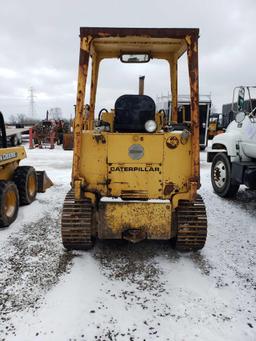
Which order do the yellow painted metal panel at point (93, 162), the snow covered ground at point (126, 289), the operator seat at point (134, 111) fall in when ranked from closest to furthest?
the snow covered ground at point (126, 289)
the yellow painted metal panel at point (93, 162)
the operator seat at point (134, 111)

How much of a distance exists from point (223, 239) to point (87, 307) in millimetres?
2602

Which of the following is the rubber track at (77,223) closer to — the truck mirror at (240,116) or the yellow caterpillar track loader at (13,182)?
the yellow caterpillar track loader at (13,182)

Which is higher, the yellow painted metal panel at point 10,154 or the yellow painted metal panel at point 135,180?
the yellow painted metal panel at point 10,154

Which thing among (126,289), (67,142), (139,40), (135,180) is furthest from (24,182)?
(67,142)

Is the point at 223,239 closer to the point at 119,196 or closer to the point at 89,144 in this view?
the point at 119,196

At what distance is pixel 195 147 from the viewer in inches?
159

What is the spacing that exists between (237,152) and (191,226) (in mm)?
3574

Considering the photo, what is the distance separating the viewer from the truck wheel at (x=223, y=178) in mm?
7441

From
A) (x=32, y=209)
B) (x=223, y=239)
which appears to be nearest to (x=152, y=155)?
(x=223, y=239)

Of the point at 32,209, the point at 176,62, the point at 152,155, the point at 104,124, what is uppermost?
the point at 176,62

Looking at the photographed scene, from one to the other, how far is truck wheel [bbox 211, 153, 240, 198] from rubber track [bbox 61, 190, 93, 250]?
413 cm

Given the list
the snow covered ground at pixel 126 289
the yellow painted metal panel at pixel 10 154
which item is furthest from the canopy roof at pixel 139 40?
the snow covered ground at pixel 126 289

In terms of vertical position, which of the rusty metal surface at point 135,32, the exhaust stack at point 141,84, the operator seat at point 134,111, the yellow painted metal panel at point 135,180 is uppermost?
the rusty metal surface at point 135,32

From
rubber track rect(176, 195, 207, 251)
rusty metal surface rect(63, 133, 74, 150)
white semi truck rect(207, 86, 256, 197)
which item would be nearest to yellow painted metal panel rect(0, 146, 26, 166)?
rubber track rect(176, 195, 207, 251)
